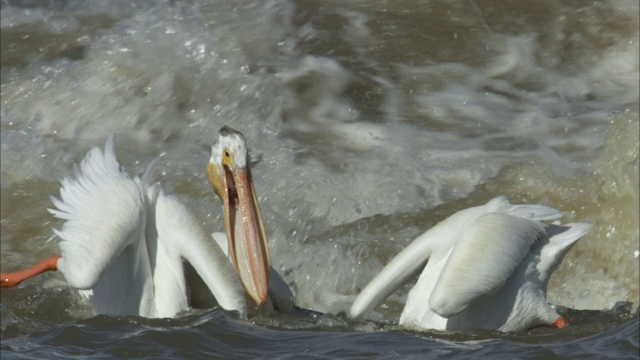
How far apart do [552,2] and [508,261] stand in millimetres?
4416

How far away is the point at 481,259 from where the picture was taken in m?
5.63

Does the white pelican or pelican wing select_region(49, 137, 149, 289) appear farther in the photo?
the white pelican

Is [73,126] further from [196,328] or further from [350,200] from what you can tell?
[196,328]

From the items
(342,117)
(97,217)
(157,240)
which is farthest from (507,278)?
(342,117)

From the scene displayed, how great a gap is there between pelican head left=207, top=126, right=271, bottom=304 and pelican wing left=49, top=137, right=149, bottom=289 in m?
0.43

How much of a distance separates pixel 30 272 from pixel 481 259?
227 centimetres

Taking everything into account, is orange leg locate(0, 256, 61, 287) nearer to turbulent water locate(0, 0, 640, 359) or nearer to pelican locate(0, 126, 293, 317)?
pelican locate(0, 126, 293, 317)

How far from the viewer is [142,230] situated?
19.4 ft

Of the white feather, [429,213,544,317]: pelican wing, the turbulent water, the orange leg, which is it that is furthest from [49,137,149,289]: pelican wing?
[429,213,544,317]: pelican wing

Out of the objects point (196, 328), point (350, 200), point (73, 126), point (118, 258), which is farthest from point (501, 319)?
point (73, 126)

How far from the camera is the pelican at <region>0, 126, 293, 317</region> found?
5.84 meters

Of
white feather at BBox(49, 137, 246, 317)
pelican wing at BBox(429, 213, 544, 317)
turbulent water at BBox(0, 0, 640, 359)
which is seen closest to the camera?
pelican wing at BBox(429, 213, 544, 317)

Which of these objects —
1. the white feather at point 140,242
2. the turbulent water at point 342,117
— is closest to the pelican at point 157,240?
the white feather at point 140,242

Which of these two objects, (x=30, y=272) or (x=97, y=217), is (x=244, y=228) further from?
(x=30, y=272)
